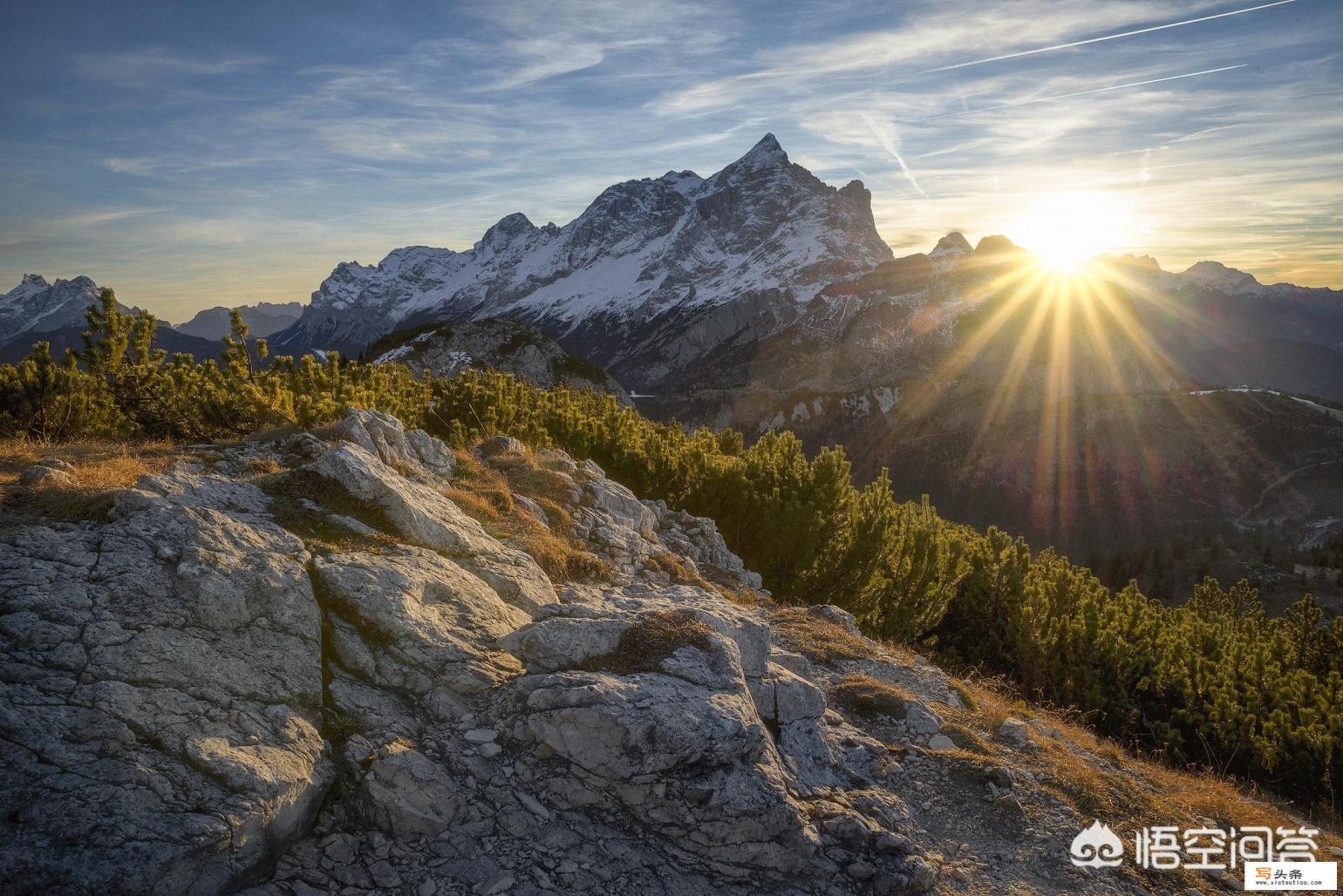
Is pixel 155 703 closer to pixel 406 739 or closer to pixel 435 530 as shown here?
pixel 406 739

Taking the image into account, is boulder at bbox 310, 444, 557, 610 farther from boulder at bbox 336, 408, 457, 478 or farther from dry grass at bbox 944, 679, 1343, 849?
dry grass at bbox 944, 679, 1343, 849

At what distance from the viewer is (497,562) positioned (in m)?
10.8

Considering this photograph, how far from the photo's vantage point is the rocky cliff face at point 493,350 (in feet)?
393

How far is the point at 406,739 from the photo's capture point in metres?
6.94

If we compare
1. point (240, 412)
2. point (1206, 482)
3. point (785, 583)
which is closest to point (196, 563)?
point (240, 412)

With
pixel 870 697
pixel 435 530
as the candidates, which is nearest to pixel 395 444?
pixel 435 530

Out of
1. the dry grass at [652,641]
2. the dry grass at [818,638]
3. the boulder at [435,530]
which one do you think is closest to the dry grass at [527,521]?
the boulder at [435,530]

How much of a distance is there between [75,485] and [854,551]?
2208 centimetres

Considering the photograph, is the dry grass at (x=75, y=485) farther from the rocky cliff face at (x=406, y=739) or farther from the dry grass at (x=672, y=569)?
the dry grass at (x=672, y=569)

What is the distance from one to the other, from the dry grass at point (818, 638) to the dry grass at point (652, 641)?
197 inches

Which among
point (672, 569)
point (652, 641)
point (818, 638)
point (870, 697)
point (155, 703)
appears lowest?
point (818, 638)

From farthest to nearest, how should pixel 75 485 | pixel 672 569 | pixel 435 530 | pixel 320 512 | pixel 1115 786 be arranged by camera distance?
pixel 672 569 → pixel 435 530 → pixel 320 512 → pixel 1115 786 → pixel 75 485

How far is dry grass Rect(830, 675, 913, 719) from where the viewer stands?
35.3 ft

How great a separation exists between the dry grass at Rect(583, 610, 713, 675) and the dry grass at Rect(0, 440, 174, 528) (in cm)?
627
